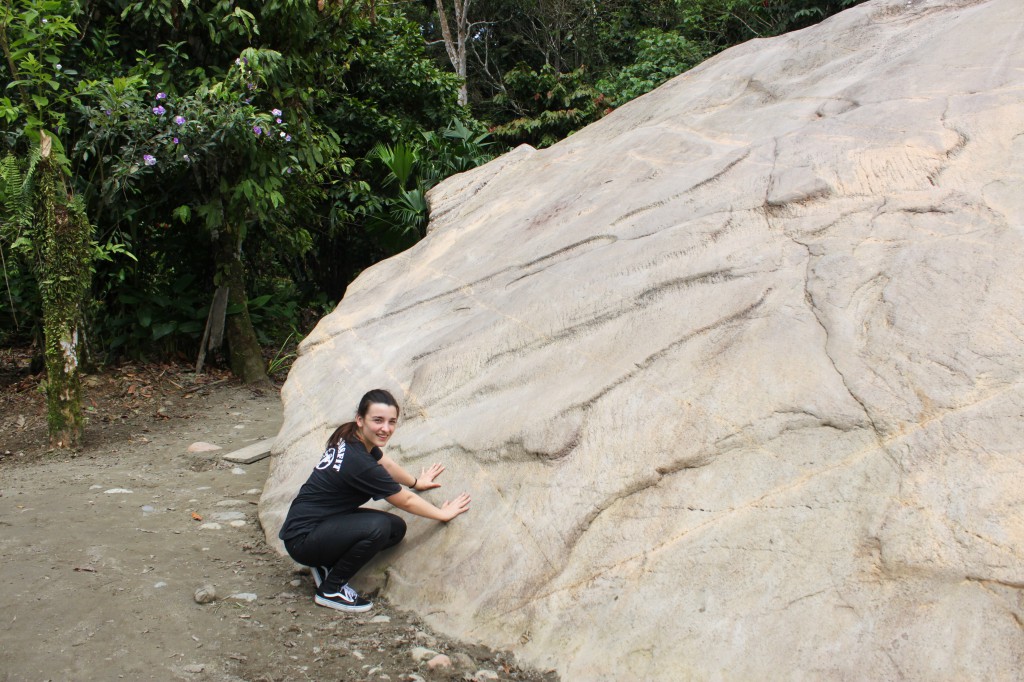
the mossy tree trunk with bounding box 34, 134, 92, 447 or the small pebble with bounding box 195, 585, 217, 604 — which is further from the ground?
the mossy tree trunk with bounding box 34, 134, 92, 447

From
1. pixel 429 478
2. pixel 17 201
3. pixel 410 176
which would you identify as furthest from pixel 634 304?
pixel 410 176

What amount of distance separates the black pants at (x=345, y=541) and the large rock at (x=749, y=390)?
0.15 meters

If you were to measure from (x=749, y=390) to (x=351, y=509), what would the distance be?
5.08 feet

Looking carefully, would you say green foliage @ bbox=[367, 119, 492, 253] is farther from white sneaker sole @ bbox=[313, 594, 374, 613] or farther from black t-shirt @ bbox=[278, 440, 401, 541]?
white sneaker sole @ bbox=[313, 594, 374, 613]

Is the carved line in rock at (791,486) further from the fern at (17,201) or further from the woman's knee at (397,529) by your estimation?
the fern at (17,201)

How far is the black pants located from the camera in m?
3.31

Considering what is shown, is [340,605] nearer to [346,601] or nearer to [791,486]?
[346,601]

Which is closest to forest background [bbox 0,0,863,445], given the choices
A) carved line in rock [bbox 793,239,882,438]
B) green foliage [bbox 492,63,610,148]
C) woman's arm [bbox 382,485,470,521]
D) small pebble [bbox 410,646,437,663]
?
green foliage [bbox 492,63,610,148]

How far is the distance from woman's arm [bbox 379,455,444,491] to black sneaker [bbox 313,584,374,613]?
1.49ft

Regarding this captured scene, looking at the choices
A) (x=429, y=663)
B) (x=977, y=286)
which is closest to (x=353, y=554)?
(x=429, y=663)

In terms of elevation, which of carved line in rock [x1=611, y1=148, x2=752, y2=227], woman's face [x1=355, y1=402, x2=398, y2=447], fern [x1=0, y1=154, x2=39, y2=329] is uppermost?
fern [x1=0, y1=154, x2=39, y2=329]

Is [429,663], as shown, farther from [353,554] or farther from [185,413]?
[185,413]

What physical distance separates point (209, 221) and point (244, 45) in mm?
1463

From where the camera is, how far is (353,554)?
10.9 ft
